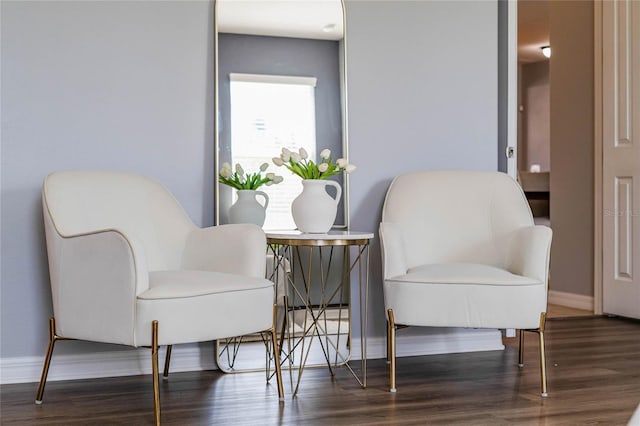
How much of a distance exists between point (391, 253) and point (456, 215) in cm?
52

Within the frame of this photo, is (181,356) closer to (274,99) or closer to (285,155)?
(285,155)

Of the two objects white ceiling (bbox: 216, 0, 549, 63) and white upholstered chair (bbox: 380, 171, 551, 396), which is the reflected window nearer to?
white ceiling (bbox: 216, 0, 549, 63)

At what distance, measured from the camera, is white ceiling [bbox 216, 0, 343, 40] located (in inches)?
133

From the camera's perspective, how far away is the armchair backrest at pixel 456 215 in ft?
11.1

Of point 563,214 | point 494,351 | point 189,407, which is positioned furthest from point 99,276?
A: point 563,214

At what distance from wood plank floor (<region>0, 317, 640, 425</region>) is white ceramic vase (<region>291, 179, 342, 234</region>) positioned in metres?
0.61

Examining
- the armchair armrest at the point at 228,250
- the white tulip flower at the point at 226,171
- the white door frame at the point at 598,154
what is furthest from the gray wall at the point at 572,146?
the armchair armrest at the point at 228,250

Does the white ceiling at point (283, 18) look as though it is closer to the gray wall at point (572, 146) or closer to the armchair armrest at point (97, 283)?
the armchair armrest at point (97, 283)

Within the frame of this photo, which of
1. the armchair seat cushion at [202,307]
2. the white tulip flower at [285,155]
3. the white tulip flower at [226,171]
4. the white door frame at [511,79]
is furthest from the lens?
the white door frame at [511,79]

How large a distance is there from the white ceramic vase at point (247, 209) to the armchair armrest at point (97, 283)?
81 centimetres

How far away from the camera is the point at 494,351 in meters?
3.74

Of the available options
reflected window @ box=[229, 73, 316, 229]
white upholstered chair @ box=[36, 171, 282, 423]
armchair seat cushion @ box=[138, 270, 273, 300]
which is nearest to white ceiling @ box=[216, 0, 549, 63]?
reflected window @ box=[229, 73, 316, 229]

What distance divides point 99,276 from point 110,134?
86cm

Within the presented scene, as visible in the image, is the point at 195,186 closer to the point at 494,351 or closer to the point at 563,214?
the point at 494,351
